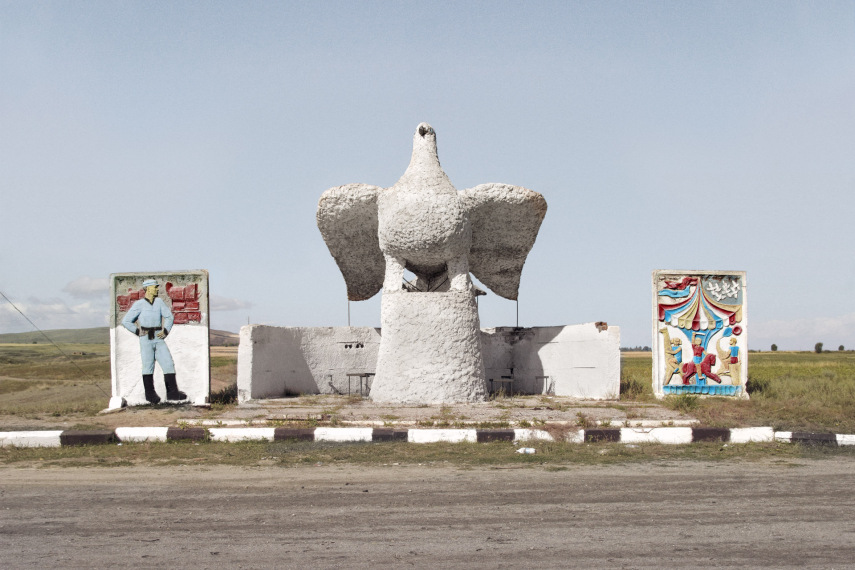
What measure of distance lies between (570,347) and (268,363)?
6.36 metres

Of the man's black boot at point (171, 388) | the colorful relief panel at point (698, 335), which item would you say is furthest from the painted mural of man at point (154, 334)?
the colorful relief panel at point (698, 335)

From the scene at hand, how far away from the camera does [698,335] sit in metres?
13.6

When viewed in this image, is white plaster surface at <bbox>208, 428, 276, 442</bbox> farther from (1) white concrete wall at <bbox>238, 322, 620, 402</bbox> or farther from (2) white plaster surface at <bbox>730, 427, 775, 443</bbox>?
(2) white plaster surface at <bbox>730, 427, 775, 443</bbox>

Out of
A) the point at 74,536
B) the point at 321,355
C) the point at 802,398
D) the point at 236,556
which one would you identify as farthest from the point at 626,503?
the point at 321,355

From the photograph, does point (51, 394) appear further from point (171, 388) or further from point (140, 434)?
point (140, 434)

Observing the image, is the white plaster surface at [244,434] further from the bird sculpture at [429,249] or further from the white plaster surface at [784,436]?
the white plaster surface at [784,436]

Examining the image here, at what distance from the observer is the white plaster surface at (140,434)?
8984 mm

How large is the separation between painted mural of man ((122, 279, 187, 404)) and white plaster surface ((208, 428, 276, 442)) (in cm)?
439

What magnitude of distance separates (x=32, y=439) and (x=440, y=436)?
501 cm

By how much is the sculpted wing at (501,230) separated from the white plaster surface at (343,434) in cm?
593

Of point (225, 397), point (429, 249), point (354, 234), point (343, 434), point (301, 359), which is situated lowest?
point (225, 397)

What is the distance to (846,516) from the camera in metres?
5.07

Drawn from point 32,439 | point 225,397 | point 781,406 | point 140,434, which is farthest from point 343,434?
point 781,406

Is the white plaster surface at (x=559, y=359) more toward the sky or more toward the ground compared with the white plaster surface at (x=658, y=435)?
more toward the sky
